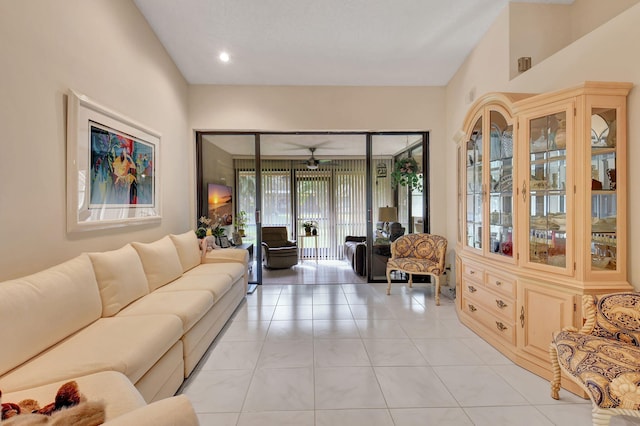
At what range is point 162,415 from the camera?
1.00 metres

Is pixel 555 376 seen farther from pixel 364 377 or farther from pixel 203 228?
pixel 203 228

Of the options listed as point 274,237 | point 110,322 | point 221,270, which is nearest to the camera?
point 110,322

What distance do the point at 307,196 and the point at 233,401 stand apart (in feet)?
20.2

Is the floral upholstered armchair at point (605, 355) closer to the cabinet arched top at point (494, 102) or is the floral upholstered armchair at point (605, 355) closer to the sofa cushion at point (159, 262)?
the cabinet arched top at point (494, 102)

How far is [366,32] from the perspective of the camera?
11.5 feet

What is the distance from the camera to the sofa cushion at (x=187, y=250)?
3.57 meters

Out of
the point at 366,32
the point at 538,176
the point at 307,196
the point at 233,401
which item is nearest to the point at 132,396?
the point at 233,401

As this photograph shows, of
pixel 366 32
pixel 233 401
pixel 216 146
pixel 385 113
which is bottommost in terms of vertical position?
pixel 233 401

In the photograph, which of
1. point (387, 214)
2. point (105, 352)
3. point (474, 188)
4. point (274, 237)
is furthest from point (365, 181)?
point (105, 352)

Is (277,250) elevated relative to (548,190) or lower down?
lower down

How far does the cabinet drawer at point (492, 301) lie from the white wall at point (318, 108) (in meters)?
2.55

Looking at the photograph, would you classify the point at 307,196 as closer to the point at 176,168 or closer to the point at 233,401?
the point at 176,168

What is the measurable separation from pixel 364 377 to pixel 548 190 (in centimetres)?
206

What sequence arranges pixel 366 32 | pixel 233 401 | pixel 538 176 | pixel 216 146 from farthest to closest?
1. pixel 216 146
2. pixel 366 32
3. pixel 538 176
4. pixel 233 401
